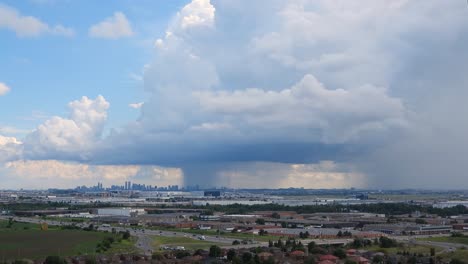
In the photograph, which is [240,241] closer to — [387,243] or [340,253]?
[387,243]

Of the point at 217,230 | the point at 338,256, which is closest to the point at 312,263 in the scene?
the point at 338,256

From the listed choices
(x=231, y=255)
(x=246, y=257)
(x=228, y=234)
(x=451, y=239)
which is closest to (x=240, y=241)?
(x=228, y=234)

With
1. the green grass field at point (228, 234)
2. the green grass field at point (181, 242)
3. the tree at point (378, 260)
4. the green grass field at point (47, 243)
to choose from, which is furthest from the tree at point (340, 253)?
the green grass field at point (47, 243)

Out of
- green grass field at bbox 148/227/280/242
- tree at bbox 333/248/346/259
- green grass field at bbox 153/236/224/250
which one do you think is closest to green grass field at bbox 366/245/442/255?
tree at bbox 333/248/346/259

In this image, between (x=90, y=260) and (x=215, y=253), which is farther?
(x=215, y=253)

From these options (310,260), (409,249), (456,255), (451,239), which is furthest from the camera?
(451,239)

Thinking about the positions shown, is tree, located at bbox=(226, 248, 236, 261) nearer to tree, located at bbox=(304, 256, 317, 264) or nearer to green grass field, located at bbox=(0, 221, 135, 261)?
tree, located at bbox=(304, 256, 317, 264)

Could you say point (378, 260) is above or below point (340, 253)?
below

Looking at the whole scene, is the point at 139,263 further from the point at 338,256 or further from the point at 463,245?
the point at 463,245
